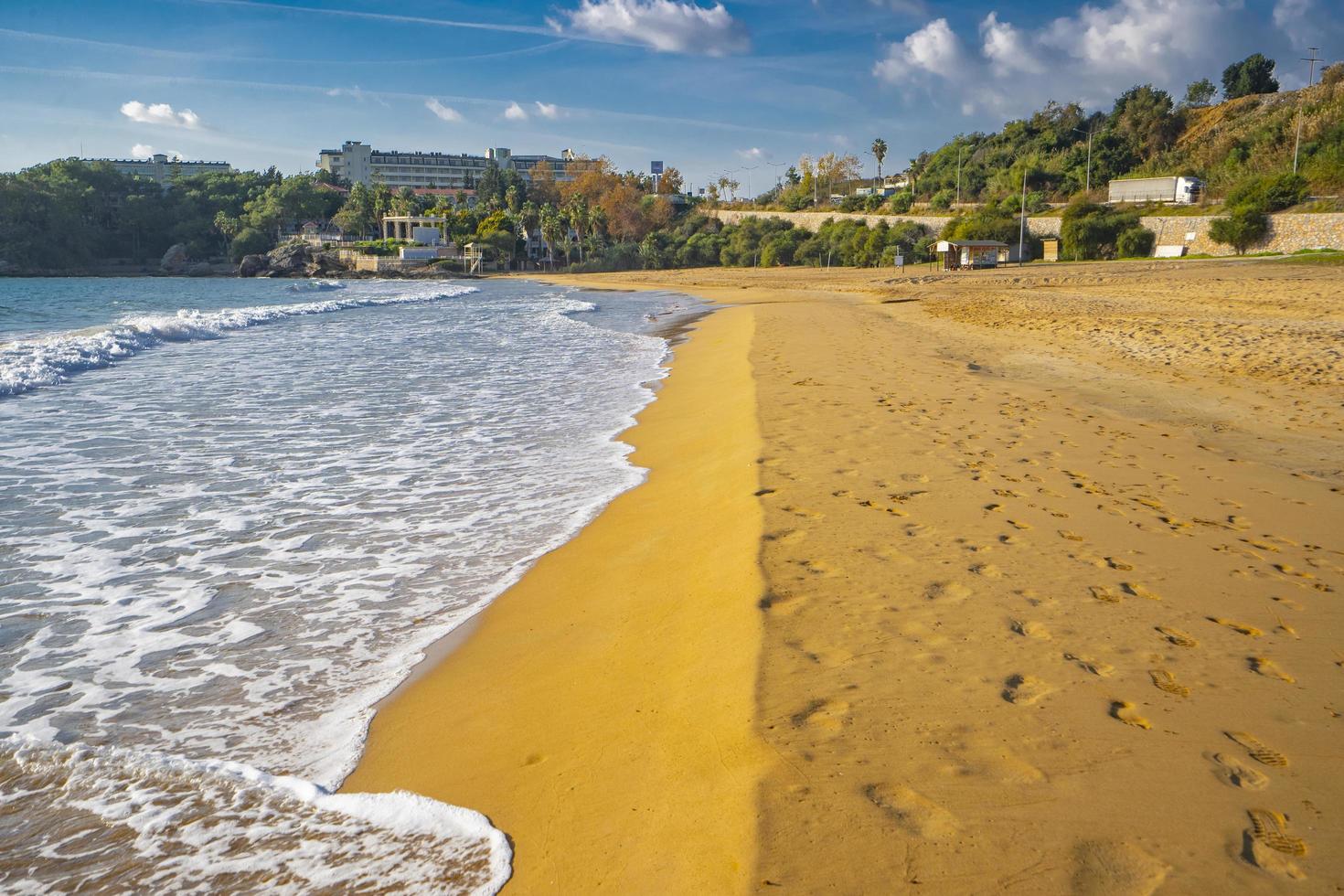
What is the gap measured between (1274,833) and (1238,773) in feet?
1.00

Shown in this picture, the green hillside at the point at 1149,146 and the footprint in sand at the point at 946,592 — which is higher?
the green hillside at the point at 1149,146

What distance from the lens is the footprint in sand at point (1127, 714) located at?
9.78ft

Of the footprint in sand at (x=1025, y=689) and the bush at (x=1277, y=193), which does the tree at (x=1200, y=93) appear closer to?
the bush at (x=1277, y=193)

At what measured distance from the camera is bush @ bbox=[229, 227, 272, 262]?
107 meters

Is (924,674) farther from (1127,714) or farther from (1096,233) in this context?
(1096,233)

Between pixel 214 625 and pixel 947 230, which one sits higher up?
pixel 947 230

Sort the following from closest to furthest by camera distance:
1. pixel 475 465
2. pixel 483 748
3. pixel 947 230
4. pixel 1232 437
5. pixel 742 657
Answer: pixel 483 748 < pixel 742 657 < pixel 1232 437 < pixel 475 465 < pixel 947 230

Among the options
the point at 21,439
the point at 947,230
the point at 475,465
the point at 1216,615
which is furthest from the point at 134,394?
the point at 947,230

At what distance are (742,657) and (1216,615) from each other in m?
2.30

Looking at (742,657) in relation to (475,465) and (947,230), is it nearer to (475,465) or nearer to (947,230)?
(475,465)

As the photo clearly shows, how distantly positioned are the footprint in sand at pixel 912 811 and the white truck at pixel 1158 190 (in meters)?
59.7

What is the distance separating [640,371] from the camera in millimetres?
15141

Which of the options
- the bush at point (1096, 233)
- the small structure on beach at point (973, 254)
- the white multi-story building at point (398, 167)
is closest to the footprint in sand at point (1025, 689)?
the small structure on beach at point (973, 254)

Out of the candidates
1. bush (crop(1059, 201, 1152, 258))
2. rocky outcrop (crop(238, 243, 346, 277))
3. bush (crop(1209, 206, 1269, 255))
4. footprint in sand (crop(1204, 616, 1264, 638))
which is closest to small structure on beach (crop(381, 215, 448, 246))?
rocky outcrop (crop(238, 243, 346, 277))
